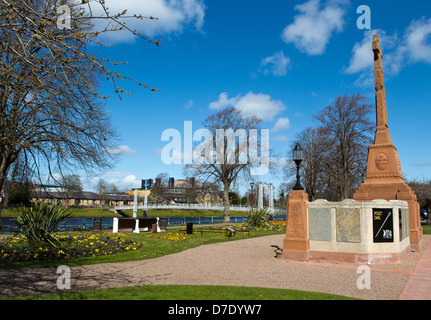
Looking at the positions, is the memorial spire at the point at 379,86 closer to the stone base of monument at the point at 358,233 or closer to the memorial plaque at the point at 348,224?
the stone base of monument at the point at 358,233

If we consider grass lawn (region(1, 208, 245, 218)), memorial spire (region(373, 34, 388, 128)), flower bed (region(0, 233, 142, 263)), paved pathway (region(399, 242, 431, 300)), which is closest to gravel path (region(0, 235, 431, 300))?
paved pathway (region(399, 242, 431, 300))

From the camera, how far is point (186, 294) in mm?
6922

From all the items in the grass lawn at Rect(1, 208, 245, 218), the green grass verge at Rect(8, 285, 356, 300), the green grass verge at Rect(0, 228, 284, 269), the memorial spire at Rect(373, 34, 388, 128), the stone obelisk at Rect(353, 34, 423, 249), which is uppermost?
the memorial spire at Rect(373, 34, 388, 128)

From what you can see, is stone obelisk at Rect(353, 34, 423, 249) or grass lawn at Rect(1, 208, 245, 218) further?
grass lawn at Rect(1, 208, 245, 218)

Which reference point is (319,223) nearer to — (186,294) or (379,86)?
(186,294)

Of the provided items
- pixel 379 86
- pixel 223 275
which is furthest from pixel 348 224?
pixel 379 86

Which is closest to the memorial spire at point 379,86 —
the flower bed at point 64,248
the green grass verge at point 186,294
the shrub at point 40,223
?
the flower bed at point 64,248

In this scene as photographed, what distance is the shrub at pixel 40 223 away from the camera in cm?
1212

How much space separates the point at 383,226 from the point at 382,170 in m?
9.20

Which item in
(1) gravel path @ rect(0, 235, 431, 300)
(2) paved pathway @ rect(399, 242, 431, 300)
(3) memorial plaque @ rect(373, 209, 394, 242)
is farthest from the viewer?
(3) memorial plaque @ rect(373, 209, 394, 242)

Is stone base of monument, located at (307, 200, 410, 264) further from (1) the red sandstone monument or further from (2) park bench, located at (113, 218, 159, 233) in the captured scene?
(2) park bench, located at (113, 218, 159, 233)

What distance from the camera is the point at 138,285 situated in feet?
25.6

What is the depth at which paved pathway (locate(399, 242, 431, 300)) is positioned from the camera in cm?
713

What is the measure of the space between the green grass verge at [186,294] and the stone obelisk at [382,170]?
1373 cm
